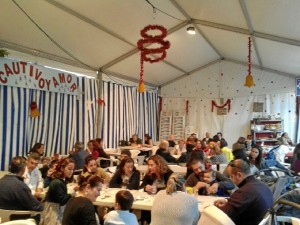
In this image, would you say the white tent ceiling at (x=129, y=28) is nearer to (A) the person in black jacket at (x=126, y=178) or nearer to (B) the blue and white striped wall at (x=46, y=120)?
(B) the blue and white striped wall at (x=46, y=120)

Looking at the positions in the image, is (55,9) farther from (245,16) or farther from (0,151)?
(245,16)

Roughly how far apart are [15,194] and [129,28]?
518cm

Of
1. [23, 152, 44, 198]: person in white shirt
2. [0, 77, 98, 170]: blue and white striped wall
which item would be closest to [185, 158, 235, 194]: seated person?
[23, 152, 44, 198]: person in white shirt

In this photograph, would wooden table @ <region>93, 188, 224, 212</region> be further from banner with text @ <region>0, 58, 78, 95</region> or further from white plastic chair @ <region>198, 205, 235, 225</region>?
banner with text @ <region>0, 58, 78, 95</region>

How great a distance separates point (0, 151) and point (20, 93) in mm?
1328

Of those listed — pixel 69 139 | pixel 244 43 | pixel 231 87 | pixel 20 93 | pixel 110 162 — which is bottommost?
pixel 110 162

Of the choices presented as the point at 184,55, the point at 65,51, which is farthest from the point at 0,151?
the point at 184,55

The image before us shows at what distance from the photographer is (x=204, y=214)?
1.91 metres

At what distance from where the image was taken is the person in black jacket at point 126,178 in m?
4.60

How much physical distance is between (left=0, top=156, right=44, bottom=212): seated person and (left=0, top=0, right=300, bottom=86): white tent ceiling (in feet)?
11.0

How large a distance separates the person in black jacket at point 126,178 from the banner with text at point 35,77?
337 centimetres

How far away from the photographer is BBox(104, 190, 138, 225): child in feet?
9.16

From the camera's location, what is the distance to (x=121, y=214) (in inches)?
112

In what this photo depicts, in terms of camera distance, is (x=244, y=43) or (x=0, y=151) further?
(x=244, y=43)
